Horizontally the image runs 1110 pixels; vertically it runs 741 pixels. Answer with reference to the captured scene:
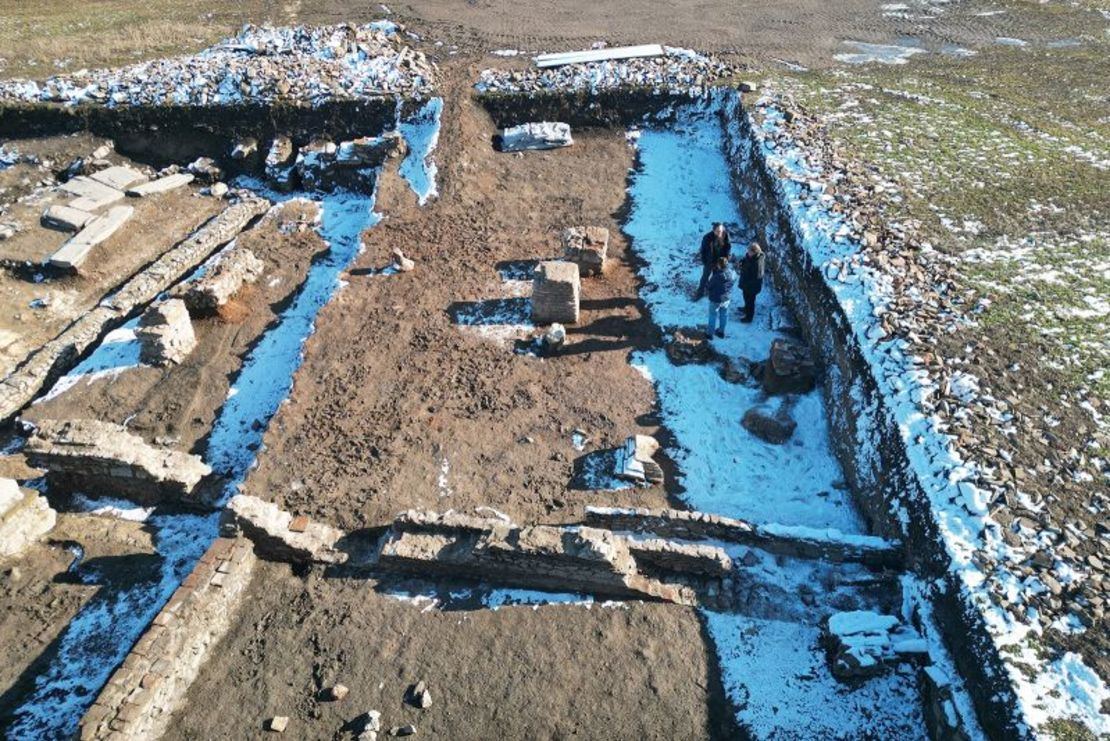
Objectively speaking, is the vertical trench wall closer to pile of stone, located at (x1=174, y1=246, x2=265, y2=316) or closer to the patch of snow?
the patch of snow

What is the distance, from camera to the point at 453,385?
9.83 m

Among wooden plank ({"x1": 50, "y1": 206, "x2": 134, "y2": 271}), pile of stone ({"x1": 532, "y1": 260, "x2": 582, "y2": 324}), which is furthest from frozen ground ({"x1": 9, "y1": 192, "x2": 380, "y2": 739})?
pile of stone ({"x1": 532, "y1": 260, "x2": 582, "y2": 324})

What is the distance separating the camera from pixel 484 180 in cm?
1387

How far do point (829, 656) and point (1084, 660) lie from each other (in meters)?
1.96

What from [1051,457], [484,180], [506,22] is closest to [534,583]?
[1051,457]

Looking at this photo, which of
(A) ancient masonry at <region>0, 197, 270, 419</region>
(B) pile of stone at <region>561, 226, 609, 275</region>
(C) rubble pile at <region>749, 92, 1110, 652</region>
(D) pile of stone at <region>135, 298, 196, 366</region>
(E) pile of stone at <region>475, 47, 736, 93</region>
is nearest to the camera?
(C) rubble pile at <region>749, 92, 1110, 652</region>

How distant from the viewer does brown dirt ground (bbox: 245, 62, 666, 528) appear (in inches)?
333

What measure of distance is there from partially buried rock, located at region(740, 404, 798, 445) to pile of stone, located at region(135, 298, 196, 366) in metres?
8.15

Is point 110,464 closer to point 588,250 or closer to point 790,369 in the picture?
point 588,250

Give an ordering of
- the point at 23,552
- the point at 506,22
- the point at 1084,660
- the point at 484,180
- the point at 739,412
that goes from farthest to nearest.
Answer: the point at 506,22 → the point at 484,180 → the point at 739,412 → the point at 23,552 → the point at 1084,660

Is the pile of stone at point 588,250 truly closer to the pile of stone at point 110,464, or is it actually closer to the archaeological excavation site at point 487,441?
the archaeological excavation site at point 487,441

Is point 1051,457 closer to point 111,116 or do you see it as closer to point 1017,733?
point 1017,733

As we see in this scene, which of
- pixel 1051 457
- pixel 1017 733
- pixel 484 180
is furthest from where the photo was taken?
pixel 484 180

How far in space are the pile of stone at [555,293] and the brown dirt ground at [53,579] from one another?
19.1 ft
